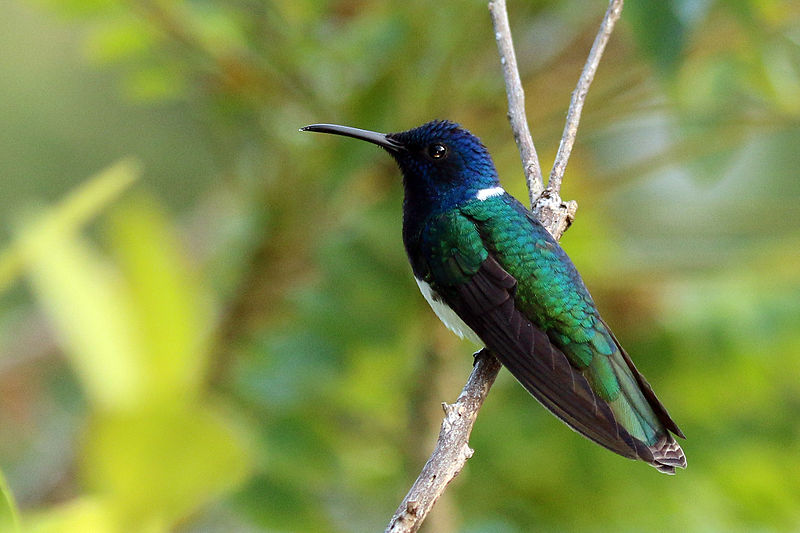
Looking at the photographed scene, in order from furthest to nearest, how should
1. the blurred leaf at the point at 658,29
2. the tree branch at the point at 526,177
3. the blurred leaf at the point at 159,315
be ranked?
the blurred leaf at the point at 658,29, the tree branch at the point at 526,177, the blurred leaf at the point at 159,315

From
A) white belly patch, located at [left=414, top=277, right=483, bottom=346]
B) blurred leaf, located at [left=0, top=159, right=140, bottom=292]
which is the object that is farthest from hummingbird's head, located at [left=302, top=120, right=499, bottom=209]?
blurred leaf, located at [left=0, top=159, right=140, bottom=292]

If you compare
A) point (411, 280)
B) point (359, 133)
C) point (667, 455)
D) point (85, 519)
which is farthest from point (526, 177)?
point (85, 519)

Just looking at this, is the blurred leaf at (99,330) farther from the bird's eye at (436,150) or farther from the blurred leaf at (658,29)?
the bird's eye at (436,150)

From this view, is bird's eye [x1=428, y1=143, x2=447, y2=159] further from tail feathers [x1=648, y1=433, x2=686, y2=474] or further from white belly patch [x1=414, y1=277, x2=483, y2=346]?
tail feathers [x1=648, y1=433, x2=686, y2=474]

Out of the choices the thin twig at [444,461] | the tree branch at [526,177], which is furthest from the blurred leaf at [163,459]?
the tree branch at [526,177]

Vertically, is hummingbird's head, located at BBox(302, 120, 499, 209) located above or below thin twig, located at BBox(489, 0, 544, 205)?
above

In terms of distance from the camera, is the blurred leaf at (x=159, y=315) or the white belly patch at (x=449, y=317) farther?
the white belly patch at (x=449, y=317)

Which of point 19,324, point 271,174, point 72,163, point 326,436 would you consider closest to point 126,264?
point 326,436
